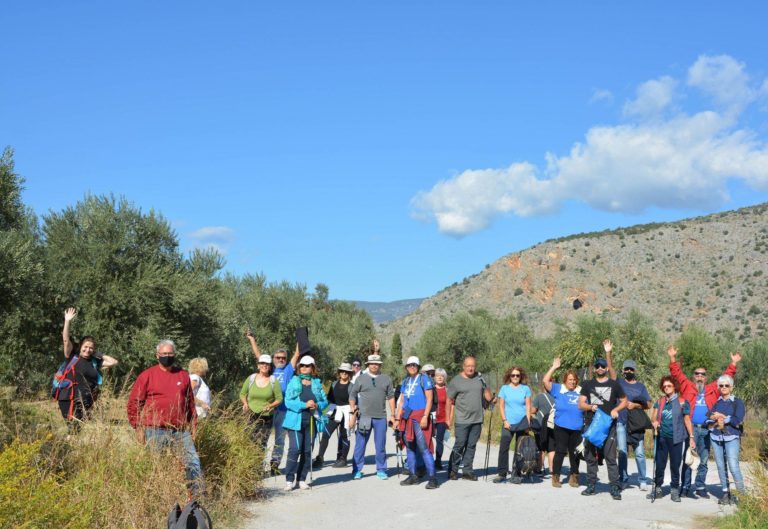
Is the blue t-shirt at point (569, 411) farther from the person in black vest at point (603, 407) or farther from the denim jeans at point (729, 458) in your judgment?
the denim jeans at point (729, 458)

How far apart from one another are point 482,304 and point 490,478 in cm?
7778

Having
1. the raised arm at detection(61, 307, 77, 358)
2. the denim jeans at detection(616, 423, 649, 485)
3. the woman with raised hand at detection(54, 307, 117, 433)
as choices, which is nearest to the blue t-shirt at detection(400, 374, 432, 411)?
the denim jeans at detection(616, 423, 649, 485)

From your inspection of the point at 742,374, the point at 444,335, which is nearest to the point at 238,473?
the point at 742,374

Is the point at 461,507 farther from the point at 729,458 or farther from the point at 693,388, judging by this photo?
the point at 693,388

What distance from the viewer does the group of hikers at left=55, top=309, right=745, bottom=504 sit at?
34.3ft

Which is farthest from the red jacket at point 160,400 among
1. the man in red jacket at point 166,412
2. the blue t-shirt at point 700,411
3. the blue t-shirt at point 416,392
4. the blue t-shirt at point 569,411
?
the blue t-shirt at point 700,411

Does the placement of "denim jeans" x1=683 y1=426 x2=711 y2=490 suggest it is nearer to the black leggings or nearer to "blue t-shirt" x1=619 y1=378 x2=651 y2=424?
"blue t-shirt" x1=619 y1=378 x2=651 y2=424

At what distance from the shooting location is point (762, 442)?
51.4 feet

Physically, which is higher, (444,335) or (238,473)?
(444,335)

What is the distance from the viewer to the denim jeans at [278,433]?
11.0 m

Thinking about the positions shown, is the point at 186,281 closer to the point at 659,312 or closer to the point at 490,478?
the point at 490,478

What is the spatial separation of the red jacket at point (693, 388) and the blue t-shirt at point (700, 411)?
0.06 metres

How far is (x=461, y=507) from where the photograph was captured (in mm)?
9938

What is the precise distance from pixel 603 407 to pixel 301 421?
171 inches
